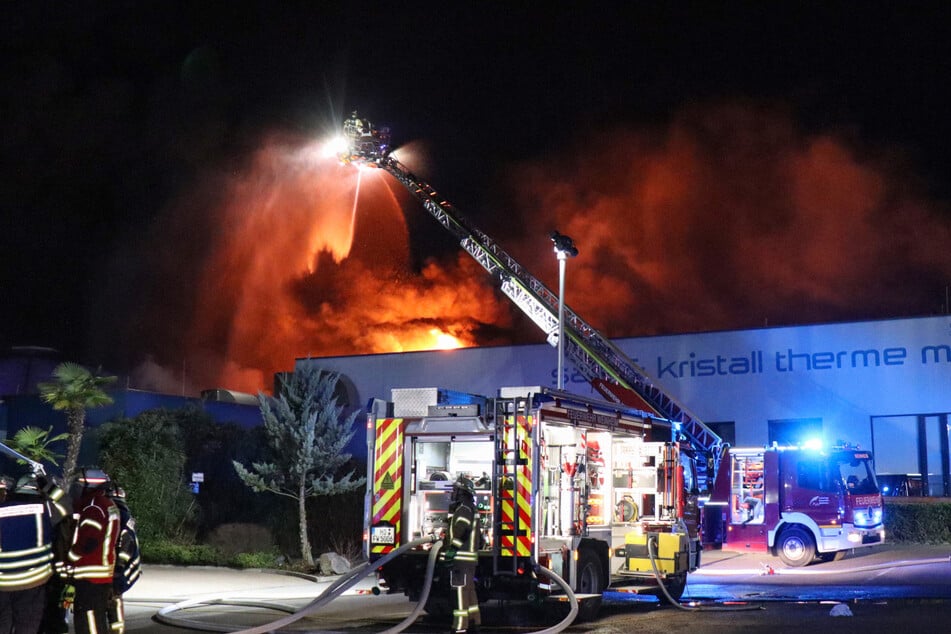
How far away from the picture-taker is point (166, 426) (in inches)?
883

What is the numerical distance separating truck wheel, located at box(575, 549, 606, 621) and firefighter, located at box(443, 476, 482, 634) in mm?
1708

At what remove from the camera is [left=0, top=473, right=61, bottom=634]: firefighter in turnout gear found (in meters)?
7.69

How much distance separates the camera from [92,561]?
8344mm

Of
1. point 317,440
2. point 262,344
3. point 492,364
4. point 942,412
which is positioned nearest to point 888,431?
point 942,412

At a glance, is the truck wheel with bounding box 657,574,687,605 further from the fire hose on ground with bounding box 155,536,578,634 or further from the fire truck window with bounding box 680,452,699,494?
the fire hose on ground with bounding box 155,536,578,634

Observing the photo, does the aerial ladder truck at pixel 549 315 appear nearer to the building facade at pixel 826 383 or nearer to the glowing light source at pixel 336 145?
the glowing light source at pixel 336 145

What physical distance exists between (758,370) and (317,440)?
15.0 meters

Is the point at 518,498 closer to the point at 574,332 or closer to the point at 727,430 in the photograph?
the point at 574,332

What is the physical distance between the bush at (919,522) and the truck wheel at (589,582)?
578 inches

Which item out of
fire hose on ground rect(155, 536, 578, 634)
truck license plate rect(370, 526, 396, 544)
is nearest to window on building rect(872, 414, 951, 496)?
fire hose on ground rect(155, 536, 578, 634)

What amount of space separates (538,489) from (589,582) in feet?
5.88

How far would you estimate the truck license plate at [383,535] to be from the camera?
12.2 m

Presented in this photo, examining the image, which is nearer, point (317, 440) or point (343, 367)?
point (317, 440)

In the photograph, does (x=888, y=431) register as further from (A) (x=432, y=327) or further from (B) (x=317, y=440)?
(A) (x=432, y=327)
